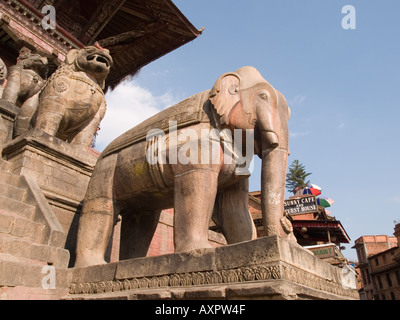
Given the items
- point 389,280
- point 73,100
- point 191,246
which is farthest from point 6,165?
point 389,280

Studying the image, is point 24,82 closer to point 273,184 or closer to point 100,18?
point 273,184

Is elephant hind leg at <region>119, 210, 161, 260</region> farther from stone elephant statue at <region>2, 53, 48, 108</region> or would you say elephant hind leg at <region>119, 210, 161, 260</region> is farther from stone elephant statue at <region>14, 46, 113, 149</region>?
stone elephant statue at <region>2, 53, 48, 108</region>

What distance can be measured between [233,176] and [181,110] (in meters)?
1.03

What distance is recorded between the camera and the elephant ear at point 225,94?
149 inches

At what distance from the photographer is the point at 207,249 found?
3.09m

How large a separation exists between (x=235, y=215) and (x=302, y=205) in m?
19.2

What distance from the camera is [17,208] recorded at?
4.31m

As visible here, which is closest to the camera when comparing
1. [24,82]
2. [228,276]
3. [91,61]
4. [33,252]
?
[228,276]

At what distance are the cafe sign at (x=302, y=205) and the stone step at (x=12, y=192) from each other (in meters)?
19.1

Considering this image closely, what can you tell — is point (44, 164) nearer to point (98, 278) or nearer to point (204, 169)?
point (98, 278)

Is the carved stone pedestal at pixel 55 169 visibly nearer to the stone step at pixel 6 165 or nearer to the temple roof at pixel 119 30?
the stone step at pixel 6 165

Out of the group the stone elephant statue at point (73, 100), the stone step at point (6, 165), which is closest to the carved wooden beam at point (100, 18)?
the stone elephant statue at point (73, 100)

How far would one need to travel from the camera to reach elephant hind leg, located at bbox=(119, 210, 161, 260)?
4.55m
